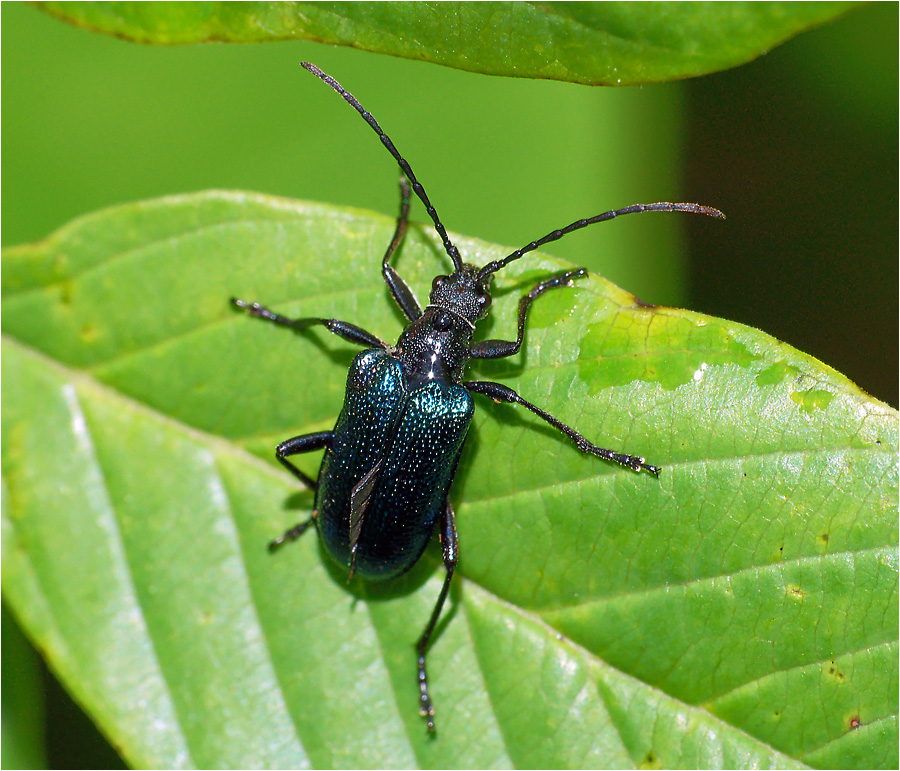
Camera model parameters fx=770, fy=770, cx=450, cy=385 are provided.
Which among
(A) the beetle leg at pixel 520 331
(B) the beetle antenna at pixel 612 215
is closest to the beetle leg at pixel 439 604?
(A) the beetle leg at pixel 520 331

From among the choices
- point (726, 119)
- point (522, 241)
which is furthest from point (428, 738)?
point (726, 119)

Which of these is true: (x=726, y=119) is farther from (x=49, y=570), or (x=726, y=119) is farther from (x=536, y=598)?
(x=49, y=570)

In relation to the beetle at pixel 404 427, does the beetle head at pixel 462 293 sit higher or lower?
higher

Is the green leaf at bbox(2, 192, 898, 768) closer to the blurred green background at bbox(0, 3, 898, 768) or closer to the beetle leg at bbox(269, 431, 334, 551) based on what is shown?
the beetle leg at bbox(269, 431, 334, 551)

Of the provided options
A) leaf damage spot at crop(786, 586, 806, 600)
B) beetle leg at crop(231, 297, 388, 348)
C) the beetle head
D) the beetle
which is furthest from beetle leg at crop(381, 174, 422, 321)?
leaf damage spot at crop(786, 586, 806, 600)

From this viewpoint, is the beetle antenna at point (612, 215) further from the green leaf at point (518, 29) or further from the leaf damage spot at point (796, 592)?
the leaf damage spot at point (796, 592)

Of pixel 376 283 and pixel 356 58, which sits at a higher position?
pixel 356 58
